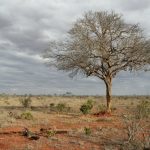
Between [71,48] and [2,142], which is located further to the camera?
[71,48]

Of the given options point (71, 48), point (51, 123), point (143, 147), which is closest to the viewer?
point (143, 147)

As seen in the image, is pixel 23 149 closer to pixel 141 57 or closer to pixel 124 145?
pixel 124 145

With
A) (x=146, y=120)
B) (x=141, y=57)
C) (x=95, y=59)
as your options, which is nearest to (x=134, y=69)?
(x=141, y=57)

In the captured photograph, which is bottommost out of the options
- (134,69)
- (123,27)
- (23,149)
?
(23,149)

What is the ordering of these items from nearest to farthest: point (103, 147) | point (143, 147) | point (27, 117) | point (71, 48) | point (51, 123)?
point (143, 147) → point (103, 147) → point (51, 123) → point (27, 117) → point (71, 48)

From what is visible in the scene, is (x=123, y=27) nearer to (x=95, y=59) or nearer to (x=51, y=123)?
(x=95, y=59)

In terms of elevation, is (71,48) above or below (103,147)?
above

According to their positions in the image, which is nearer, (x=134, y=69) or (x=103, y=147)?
(x=103, y=147)

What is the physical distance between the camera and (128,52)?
123ft

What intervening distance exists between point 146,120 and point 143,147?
36.1ft

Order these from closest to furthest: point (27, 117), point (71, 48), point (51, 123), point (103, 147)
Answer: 1. point (103, 147)
2. point (51, 123)
3. point (27, 117)
4. point (71, 48)

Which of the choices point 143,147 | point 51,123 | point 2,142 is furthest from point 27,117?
point 143,147

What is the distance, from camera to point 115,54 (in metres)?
37.5

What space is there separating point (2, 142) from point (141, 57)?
2045 cm
